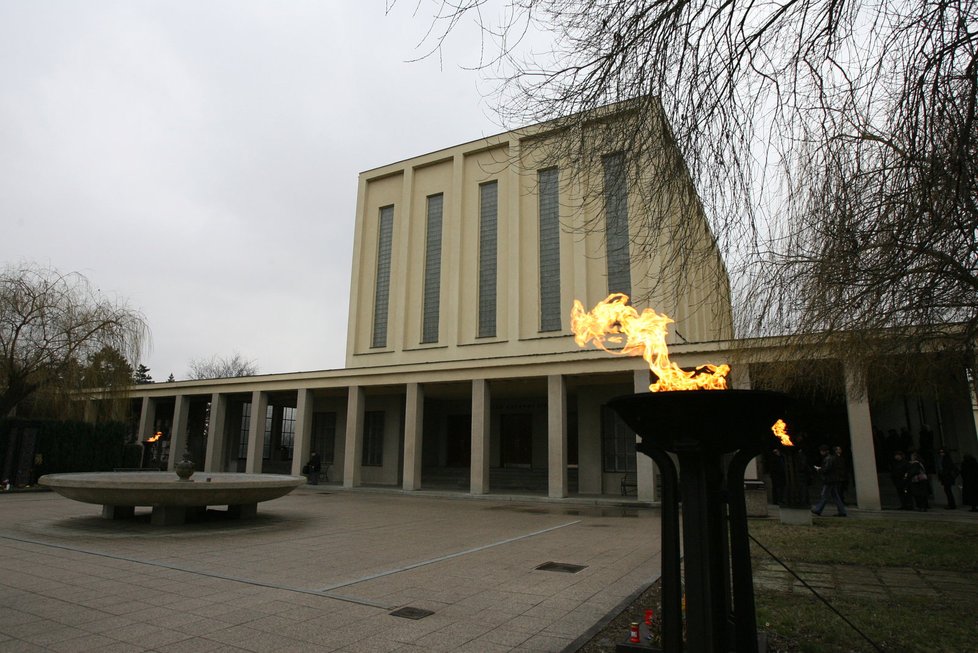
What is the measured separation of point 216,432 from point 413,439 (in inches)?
445

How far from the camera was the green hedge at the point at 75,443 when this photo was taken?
65.1ft

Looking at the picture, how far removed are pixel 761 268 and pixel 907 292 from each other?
191 cm

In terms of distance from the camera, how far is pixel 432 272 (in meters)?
26.5

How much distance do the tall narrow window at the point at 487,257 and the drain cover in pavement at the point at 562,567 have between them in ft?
54.3

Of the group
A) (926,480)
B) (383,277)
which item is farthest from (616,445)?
(383,277)

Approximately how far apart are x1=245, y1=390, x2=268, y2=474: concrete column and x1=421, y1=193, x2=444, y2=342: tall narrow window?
808 centimetres

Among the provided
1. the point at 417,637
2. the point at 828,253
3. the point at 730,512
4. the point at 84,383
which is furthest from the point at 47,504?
the point at 828,253

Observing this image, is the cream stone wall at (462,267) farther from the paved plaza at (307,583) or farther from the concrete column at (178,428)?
the paved plaza at (307,583)

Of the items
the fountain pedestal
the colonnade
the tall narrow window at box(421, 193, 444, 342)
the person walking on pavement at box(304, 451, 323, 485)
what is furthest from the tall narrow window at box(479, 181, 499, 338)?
the fountain pedestal

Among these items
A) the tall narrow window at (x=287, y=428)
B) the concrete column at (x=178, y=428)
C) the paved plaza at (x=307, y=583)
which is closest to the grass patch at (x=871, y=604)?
the paved plaza at (x=307, y=583)

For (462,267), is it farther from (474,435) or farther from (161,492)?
(161,492)

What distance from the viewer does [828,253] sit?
7.43 m

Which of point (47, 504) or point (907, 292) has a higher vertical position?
point (907, 292)

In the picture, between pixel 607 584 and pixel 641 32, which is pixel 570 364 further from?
pixel 641 32
